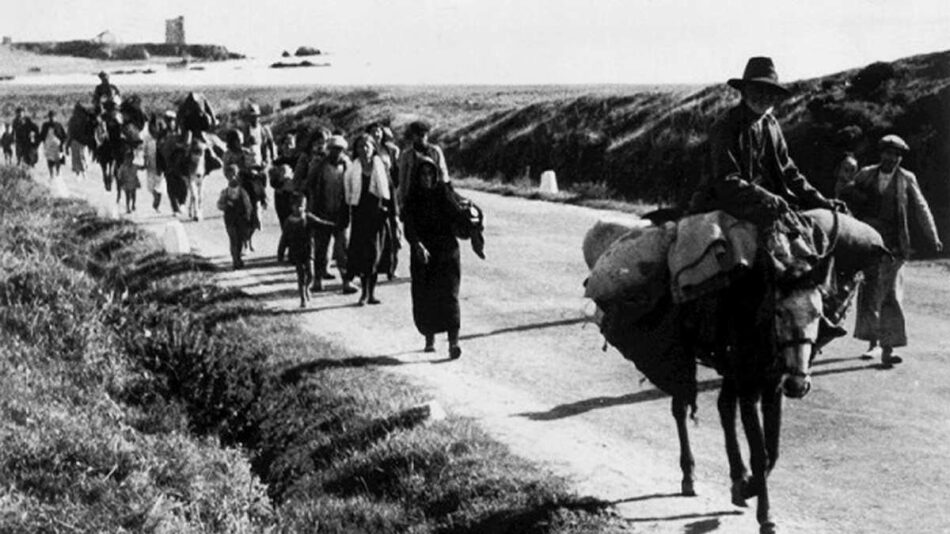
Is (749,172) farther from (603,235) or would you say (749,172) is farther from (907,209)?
(907,209)

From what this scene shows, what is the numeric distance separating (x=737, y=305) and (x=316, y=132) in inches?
352

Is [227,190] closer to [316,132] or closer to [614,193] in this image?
[316,132]

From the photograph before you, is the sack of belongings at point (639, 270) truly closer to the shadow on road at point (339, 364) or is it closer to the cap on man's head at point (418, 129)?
the shadow on road at point (339, 364)

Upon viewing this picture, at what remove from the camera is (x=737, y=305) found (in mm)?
7078

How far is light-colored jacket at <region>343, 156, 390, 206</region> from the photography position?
14242mm

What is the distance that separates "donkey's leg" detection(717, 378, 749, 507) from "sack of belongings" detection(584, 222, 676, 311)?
0.68 m

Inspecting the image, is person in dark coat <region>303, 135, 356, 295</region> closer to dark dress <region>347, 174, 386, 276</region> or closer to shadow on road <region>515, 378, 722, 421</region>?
dark dress <region>347, 174, 386, 276</region>

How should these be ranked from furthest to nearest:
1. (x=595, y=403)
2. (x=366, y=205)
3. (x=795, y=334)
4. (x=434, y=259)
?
(x=366, y=205), (x=434, y=259), (x=595, y=403), (x=795, y=334)

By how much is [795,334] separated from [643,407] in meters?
3.13

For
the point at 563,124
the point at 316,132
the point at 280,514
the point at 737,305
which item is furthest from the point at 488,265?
the point at 563,124

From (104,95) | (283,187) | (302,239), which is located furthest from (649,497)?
(104,95)

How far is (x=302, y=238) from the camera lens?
14.2 metres

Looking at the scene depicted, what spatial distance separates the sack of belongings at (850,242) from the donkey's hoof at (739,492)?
1.44 metres

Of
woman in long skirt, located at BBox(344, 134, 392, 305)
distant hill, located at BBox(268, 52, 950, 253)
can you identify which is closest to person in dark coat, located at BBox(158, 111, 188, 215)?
distant hill, located at BBox(268, 52, 950, 253)
